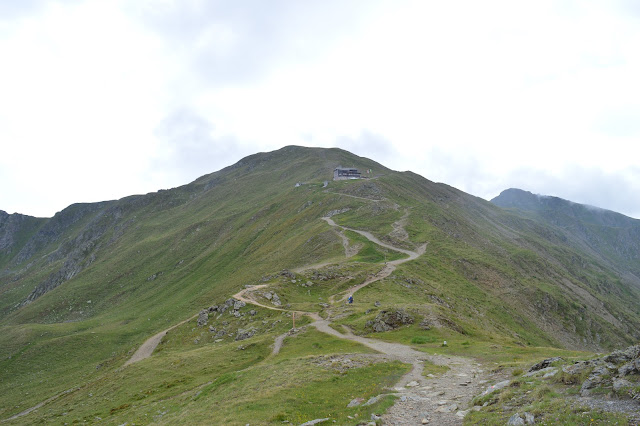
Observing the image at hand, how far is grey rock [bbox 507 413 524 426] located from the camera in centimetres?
1346

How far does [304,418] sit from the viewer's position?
1988 cm

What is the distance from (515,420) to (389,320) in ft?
102

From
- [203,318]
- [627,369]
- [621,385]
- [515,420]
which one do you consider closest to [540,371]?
[627,369]

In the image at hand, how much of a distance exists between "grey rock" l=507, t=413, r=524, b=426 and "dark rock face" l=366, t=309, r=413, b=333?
29.2 m

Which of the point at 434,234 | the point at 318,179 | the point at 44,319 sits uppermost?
the point at 318,179

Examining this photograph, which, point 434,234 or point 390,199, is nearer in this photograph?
point 434,234

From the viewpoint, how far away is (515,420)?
13.7m

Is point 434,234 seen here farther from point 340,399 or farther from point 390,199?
point 340,399

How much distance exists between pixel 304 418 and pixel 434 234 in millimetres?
88377

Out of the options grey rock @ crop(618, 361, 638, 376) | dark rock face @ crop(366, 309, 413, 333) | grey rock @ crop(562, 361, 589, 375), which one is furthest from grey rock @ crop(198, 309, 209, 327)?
grey rock @ crop(618, 361, 638, 376)

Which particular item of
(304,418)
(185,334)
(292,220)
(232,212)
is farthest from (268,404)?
(232,212)

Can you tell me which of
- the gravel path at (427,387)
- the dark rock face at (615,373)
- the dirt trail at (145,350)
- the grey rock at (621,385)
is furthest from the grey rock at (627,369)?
the dirt trail at (145,350)

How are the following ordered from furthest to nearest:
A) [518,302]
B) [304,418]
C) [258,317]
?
1. [518,302]
2. [258,317]
3. [304,418]

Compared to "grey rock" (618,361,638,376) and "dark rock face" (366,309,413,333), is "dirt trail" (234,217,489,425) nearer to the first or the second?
"dark rock face" (366,309,413,333)
